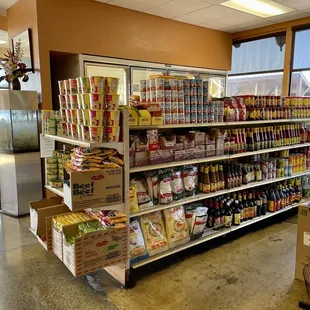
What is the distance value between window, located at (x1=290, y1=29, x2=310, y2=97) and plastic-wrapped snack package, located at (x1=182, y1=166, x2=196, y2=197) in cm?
390

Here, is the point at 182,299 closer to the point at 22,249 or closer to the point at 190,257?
the point at 190,257

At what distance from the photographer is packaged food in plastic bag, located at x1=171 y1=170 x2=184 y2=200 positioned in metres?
3.06

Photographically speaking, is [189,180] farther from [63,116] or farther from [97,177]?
[63,116]

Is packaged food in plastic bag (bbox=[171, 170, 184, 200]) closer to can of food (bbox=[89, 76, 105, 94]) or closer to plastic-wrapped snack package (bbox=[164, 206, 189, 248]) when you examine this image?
plastic-wrapped snack package (bbox=[164, 206, 189, 248])

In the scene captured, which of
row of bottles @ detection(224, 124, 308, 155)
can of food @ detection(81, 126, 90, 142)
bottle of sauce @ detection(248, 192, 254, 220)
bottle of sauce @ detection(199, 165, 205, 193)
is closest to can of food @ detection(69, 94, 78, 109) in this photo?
can of food @ detection(81, 126, 90, 142)

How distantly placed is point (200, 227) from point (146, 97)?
147 centimetres

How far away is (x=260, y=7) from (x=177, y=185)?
374cm

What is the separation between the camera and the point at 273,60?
249 inches

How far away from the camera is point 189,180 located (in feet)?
10.5

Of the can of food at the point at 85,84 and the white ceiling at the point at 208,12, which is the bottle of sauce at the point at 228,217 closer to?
the can of food at the point at 85,84

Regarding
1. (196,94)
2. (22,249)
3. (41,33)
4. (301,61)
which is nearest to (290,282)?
(196,94)

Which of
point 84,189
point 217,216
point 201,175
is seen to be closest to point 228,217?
point 217,216

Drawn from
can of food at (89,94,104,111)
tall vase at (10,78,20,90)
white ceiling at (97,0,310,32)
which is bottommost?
can of food at (89,94,104,111)

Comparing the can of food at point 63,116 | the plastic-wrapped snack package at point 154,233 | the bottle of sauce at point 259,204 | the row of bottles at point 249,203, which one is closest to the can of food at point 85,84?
the can of food at point 63,116
